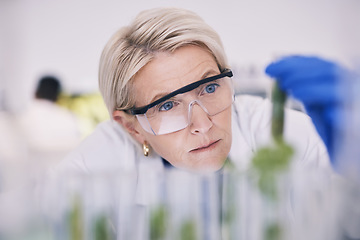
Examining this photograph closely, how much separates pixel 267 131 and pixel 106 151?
25 cm

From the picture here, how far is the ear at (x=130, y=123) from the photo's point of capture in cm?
55

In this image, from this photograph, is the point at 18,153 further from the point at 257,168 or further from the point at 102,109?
the point at 257,168

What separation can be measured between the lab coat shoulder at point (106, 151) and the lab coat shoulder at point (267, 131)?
16 cm

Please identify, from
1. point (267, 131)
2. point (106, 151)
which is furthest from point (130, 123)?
point (267, 131)

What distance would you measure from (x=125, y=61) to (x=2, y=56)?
0.71 feet

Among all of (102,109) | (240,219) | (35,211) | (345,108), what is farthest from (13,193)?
(345,108)

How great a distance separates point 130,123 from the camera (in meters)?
0.56

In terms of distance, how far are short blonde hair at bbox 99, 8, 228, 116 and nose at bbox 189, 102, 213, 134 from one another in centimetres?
8

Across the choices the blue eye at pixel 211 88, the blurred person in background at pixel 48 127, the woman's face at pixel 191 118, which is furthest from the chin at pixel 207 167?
the blurred person in background at pixel 48 127

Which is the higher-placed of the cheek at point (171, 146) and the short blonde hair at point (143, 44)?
the short blonde hair at point (143, 44)

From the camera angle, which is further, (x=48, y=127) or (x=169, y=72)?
(x=48, y=127)

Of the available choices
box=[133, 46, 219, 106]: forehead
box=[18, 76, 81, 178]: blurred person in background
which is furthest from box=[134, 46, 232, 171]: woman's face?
box=[18, 76, 81, 178]: blurred person in background

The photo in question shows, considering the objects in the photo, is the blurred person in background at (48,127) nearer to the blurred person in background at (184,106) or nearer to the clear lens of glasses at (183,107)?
the blurred person in background at (184,106)

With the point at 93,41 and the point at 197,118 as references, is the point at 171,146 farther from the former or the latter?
the point at 93,41
